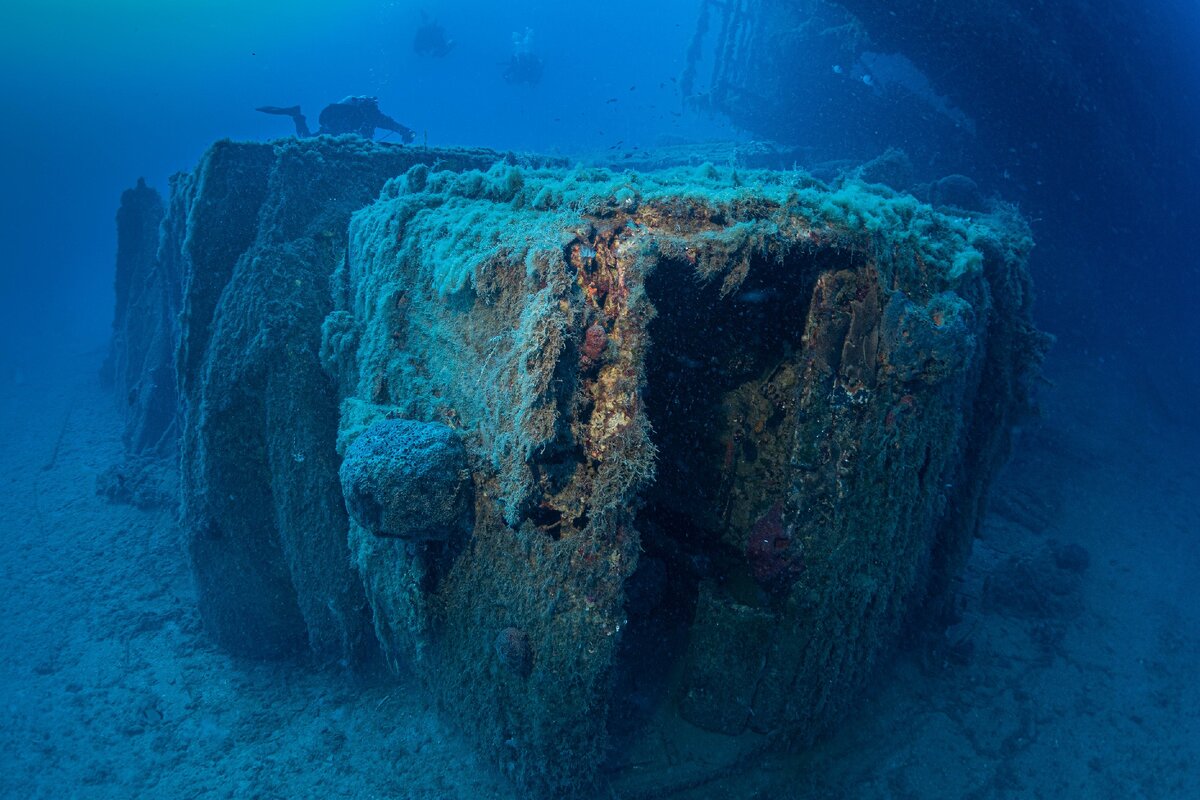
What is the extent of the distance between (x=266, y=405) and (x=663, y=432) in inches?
119

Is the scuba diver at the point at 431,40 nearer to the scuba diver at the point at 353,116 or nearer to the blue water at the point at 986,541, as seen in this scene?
the blue water at the point at 986,541

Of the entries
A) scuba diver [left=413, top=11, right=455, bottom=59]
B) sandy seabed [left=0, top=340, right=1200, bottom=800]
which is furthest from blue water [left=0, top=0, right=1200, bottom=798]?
scuba diver [left=413, top=11, right=455, bottom=59]

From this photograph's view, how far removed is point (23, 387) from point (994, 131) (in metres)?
25.9

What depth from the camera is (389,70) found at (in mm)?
130125

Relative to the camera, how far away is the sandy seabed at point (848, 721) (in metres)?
3.68

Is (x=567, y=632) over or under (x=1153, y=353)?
under

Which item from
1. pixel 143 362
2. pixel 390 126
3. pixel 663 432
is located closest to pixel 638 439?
pixel 663 432

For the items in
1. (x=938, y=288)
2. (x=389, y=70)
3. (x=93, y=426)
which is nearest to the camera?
(x=938, y=288)

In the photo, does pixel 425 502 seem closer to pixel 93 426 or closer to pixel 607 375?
pixel 607 375

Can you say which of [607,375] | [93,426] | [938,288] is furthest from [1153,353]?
[93,426]

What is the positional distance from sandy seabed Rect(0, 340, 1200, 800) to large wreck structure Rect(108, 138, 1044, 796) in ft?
1.95

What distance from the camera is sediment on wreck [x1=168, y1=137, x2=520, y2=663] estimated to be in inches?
168

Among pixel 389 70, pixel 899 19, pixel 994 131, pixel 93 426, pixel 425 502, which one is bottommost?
pixel 93 426

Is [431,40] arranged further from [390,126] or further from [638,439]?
[638,439]
